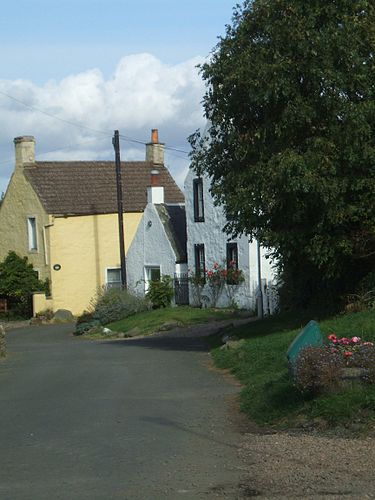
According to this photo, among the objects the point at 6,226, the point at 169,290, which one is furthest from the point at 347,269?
the point at 6,226

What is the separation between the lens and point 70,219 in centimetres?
4847

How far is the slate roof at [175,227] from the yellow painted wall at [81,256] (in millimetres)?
5533

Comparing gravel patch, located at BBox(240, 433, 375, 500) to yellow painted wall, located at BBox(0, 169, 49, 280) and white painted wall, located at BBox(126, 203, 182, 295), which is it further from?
yellow painted wall, located at BBox(0, 169, 49, 280)

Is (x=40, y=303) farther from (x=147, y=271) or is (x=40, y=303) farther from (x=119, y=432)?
(x=119, y=432)

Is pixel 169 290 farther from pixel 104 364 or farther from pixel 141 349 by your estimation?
pixel 104 364

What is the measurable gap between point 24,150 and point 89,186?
4104 mm

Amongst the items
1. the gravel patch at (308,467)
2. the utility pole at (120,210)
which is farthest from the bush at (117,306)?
the gravel patch at (308,467)

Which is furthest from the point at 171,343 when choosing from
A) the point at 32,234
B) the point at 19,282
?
the point at 32,234

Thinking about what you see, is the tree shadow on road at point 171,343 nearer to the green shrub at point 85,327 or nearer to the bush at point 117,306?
the green shrub at point 85,327

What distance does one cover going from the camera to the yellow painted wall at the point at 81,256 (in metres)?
48.3

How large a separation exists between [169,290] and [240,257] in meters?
5.43

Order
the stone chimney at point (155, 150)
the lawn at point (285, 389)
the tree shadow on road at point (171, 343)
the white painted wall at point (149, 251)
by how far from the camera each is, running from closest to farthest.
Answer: the lawn at point (285, 389) < the tree shadow on road at point (171, 343) < the white painted wall at point (149, 251) < the stone chimney at point (155, 150)

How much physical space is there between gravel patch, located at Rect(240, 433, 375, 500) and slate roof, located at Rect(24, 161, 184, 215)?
38.7 m

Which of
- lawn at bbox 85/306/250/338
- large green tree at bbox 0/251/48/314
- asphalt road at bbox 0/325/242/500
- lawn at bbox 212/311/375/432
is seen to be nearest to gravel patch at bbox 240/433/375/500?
asphalt road at bbox 0/325/242/500
